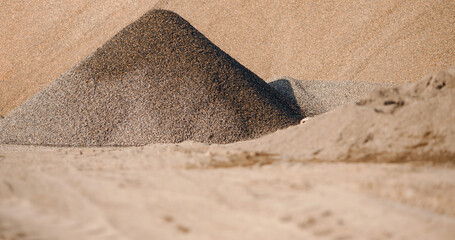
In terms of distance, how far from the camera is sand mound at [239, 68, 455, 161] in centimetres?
169

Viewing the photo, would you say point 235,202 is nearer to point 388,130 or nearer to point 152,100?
point 388,130

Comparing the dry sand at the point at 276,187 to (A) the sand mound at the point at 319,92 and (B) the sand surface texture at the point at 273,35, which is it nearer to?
(A) the sand mound at the point at 319,92

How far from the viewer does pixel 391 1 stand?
223 inches

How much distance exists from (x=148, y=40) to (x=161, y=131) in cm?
99

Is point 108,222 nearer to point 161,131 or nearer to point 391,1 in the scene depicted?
point 161,131

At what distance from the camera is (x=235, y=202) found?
46.1 inches

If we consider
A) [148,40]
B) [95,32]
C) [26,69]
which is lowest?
[148,40]

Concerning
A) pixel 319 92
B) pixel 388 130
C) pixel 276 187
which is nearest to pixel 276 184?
pixel 276 187

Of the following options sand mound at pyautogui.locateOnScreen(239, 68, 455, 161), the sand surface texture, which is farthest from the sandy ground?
the sand surface texture

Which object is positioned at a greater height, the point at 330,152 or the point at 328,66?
the point at 328,66

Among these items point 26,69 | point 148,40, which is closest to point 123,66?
point 148,40

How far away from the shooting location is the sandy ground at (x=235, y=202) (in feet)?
3.36

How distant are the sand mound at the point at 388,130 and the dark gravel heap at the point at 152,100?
119cm

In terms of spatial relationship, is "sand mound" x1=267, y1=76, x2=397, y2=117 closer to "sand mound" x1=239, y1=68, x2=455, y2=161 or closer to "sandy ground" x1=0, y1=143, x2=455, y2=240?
"sand mound" x1=239, y1=68, x2=455, y2=161
